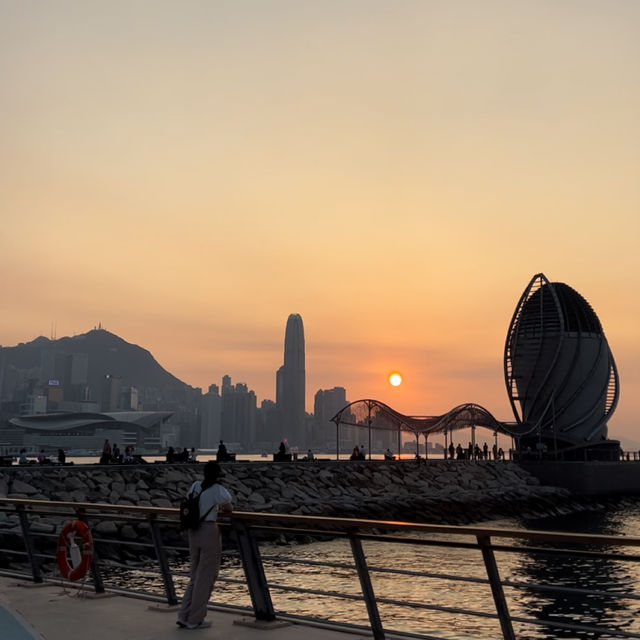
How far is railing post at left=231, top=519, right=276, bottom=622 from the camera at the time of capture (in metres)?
7.95

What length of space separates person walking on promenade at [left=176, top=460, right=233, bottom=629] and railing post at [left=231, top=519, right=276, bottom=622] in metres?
0.26

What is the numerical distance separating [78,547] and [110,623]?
1.71 m

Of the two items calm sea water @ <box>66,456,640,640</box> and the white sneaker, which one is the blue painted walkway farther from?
calm sea water @ <box>66,456,640,640</box>

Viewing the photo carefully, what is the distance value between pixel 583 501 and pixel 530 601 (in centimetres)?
4752

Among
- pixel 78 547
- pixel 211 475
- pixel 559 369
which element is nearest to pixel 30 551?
pixel 78 547

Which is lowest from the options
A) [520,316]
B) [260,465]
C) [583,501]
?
[583,501]

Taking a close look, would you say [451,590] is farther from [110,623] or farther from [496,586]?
[496,586]

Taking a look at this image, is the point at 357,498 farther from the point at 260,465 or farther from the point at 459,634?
the point at 459,634

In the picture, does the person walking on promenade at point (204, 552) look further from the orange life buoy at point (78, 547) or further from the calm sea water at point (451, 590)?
the calm sea water at point (451, 590)

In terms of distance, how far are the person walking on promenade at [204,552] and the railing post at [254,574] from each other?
261mm

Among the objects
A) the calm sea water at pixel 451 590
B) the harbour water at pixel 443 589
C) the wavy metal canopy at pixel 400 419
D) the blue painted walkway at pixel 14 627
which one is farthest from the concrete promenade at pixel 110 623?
the wavy metal canopy at pixel 400 419

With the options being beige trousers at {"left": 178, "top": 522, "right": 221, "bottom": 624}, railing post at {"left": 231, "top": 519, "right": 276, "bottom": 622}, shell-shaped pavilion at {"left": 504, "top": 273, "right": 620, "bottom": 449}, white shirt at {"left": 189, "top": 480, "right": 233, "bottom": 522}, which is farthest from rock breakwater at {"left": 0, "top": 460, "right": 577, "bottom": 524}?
shell-shaped pavilion at {"left": 504, "top": 273, "right": 620, "bottom": 449}

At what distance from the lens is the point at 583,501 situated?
62.8 meters

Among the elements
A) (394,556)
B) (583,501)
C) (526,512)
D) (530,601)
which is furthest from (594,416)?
(530,601)
